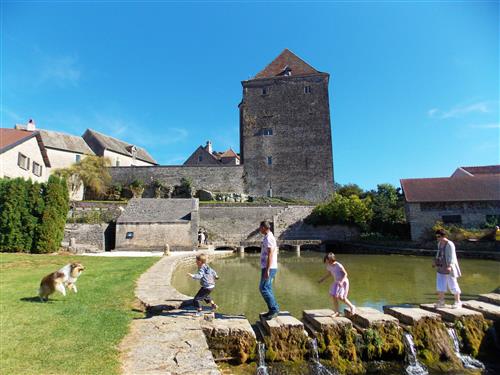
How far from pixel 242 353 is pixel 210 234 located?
91.0 feet

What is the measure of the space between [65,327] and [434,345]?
605cm

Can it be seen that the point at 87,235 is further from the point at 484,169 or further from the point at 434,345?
the point at 484,169

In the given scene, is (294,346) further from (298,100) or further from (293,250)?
(298,100)

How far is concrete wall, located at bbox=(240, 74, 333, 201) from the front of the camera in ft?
133

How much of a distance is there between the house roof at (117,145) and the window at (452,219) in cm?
3958

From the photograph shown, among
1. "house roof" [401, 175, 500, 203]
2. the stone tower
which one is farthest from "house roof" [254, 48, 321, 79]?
"house roof" [401, 175, 500, 203]

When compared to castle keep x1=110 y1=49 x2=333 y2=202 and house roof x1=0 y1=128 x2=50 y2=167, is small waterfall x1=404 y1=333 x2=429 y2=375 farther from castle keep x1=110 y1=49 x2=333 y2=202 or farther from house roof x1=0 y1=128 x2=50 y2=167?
castle keep x1=110 y1=49 x2=333 y2=202

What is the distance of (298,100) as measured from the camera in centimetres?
4159

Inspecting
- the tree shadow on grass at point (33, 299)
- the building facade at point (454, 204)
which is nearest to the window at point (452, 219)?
the building facade at point (454, 204)

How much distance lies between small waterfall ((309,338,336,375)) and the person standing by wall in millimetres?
3079

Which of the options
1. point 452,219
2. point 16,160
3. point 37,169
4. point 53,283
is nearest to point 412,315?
point 53,283

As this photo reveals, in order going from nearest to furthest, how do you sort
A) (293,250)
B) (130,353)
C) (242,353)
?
1. (130,353)
2. (242,353)
3. (293,250)

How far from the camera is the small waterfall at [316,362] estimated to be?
5062 mm

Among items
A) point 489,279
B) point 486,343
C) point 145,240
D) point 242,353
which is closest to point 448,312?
point 486,343
